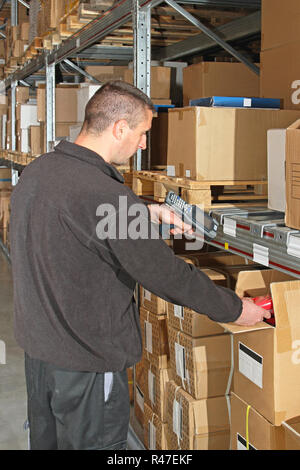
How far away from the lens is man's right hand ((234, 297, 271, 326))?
7.16ft

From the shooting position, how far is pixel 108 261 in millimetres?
2143

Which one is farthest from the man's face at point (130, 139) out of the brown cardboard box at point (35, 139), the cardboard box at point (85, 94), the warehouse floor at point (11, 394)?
the brown cardboard box at point (35, 139)

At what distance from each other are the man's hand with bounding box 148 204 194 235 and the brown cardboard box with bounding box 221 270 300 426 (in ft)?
1.86

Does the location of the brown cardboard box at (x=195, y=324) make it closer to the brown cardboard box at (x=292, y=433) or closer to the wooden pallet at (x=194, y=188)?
the wooden pallet at (x=194, y=188)

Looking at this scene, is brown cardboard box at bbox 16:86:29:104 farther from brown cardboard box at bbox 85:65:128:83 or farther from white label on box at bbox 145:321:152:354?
white label on box at bbox 145:321:152:354

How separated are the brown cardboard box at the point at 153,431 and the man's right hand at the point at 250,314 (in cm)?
140

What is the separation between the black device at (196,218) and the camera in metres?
2.50

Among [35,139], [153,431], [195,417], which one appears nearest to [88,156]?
[195,417]

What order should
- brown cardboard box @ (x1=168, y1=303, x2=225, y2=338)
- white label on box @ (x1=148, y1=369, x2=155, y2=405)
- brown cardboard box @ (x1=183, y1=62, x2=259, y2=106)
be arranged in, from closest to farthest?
brown cardboard box @ (x1=168, y1=303, x2=225, y2=338) < white label on box @ (x1=148, y1=369, x2=155, y2=405) < brown cardboard box @ (x1=183, y1=62, x2=259, y2=106)

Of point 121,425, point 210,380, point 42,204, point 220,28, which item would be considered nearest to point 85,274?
point 42,204

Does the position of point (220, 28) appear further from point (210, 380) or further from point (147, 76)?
point (210, 380)

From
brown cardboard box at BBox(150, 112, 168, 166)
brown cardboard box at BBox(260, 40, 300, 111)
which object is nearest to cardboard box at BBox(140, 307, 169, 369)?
brown cardboard box at BBox(150, 112, 168, 166)

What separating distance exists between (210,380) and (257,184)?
1.07 meters

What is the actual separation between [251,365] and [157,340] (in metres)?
1.09
